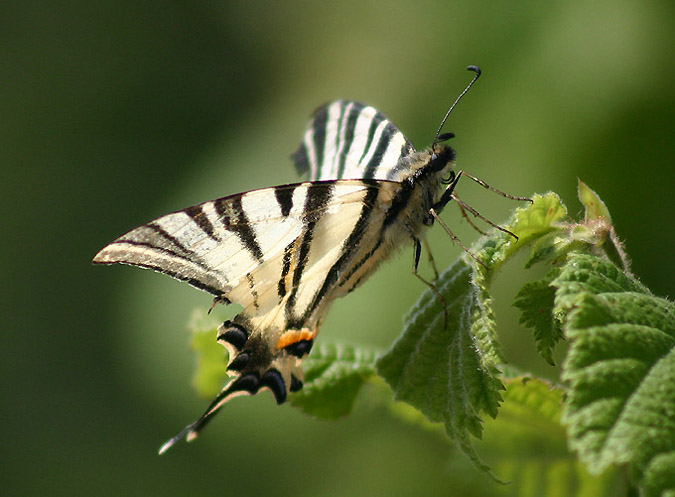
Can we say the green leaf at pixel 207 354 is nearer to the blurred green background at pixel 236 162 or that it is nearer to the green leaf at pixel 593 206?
the blurred green background at pixel 236 162

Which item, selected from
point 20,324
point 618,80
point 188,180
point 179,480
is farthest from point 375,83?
point 20,324

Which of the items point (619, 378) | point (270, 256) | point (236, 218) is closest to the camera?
point (619, 378)

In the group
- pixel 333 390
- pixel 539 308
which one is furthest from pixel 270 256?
pixel 539 308

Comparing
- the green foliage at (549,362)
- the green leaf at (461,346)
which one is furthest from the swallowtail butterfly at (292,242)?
the green leaf at (461,346)

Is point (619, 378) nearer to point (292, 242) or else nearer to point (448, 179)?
point (292, 242)

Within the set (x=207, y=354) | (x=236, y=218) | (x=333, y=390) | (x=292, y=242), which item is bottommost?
(x=333, y=390)

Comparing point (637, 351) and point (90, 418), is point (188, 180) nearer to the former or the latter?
point (90, 418)
